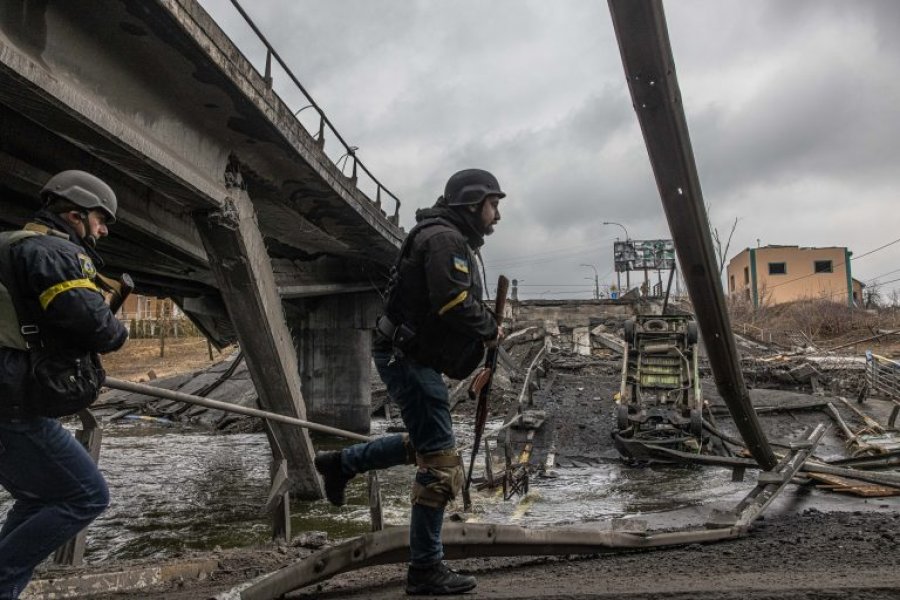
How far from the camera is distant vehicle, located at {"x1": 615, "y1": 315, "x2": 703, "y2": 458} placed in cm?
1021

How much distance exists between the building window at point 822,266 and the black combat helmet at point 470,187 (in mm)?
48214

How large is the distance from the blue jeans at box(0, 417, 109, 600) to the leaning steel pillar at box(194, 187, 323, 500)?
4.59 meters

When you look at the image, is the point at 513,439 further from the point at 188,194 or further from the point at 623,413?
the point at 188,194

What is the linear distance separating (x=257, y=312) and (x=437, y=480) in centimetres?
568

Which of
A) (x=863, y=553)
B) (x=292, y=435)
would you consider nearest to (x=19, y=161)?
(x=292, y=435)

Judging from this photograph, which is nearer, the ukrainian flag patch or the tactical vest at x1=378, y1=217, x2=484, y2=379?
the ukrainian flag patch

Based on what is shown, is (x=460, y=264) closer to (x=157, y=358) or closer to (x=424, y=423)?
(x=424, y=423)

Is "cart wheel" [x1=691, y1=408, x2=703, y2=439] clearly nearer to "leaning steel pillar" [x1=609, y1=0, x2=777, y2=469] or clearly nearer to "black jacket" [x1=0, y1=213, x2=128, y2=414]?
"leaning steel pillar" [x1=609, y1=0, x2=777, y2=469]

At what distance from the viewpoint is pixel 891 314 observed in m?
34.5

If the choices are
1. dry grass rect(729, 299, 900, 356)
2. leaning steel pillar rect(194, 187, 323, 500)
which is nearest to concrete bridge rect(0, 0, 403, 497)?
leaning steel pillar rect(194, 187, 323, 500)

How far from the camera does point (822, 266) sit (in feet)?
145

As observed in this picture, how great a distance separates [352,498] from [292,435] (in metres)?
1.29

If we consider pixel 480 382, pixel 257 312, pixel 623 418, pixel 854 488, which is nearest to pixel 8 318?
pixel 480 382

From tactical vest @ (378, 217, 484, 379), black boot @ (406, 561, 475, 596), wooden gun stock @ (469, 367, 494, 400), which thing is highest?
tactical vest @ (378, 217, 484, 379)
